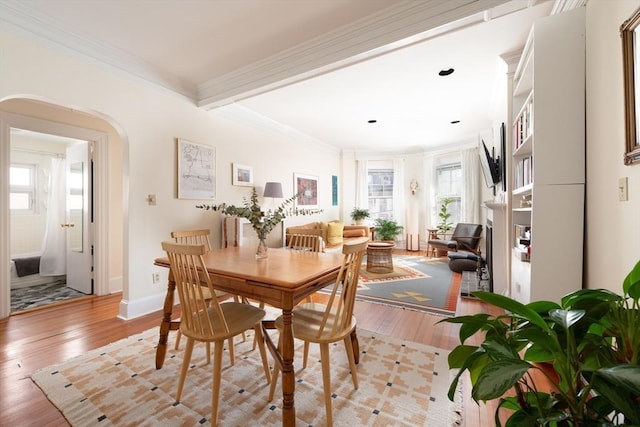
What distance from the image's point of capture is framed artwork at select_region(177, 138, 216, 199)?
3.30 m

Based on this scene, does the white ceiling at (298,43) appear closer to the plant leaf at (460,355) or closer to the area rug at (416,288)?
the plant leaf at (460,355)

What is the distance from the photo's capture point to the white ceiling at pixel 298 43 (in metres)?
2.06

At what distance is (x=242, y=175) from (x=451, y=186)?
500 centimetres

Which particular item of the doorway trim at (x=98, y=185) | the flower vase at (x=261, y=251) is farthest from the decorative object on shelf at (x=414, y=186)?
the doorway trim at (x=98, y=185)

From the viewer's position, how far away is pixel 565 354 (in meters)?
0.71

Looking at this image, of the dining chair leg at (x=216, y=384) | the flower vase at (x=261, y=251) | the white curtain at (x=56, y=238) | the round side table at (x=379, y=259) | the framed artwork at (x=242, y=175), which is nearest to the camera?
the dining chair leg at (x=216, y=384)

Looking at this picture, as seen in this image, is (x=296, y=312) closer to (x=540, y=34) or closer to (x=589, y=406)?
(x=589, y=406)

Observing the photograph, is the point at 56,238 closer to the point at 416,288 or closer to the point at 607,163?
the point at 416,288

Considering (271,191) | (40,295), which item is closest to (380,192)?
(271,191)

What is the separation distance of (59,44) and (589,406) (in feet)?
12.7

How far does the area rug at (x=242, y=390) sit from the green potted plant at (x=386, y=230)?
4.65 m

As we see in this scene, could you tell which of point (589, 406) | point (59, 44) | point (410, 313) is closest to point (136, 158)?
point (59, 44)

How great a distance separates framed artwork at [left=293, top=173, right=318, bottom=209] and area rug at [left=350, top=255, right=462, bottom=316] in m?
1.90

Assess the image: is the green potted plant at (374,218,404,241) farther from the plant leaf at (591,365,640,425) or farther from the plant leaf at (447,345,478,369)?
the plant leaf at (591,365,640,425)
